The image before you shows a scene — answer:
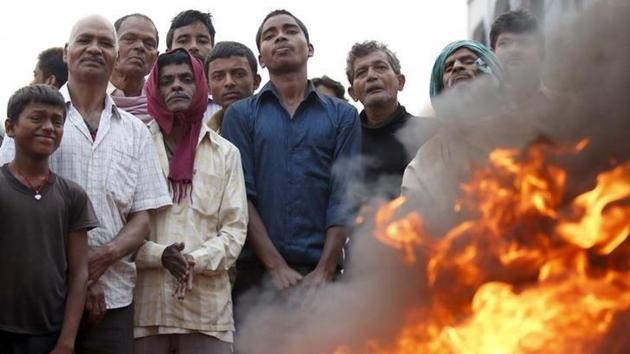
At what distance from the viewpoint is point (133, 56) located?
7062mm

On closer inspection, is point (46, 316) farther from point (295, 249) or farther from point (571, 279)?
point (571, 279)

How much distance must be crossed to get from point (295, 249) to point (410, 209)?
2.65 feet

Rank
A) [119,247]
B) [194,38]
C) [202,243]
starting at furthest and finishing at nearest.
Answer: [194,38] < [202,243] < [119,247]

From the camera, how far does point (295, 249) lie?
6.02 m

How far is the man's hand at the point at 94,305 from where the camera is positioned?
5.27m

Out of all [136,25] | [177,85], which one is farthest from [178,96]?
[136,25]

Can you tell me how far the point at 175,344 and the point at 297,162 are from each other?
53.0 inches

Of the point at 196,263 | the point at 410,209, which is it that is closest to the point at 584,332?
the point at 410,209

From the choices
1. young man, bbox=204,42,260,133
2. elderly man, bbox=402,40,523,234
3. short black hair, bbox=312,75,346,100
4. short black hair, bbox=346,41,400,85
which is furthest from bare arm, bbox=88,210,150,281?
short black hair, bbox=312,75,346,100

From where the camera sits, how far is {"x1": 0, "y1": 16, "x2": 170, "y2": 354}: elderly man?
535cm

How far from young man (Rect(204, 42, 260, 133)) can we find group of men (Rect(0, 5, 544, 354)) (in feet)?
0.88

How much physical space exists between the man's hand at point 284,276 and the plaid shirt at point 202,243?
0.28 m

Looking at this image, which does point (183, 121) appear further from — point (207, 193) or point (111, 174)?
point (111, 174)

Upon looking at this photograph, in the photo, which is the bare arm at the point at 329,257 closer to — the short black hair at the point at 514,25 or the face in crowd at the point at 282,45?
the face in crowd at the point at 282,45
